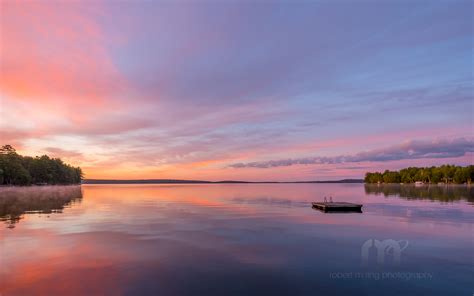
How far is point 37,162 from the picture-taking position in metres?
187

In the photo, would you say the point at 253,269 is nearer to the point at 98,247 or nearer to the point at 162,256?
the point at 162,256

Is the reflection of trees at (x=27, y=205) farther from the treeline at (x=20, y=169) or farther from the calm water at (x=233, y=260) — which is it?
the treeline at (x=20, y=169)

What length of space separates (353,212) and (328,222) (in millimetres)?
16696

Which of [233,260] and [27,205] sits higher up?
[233,260]
